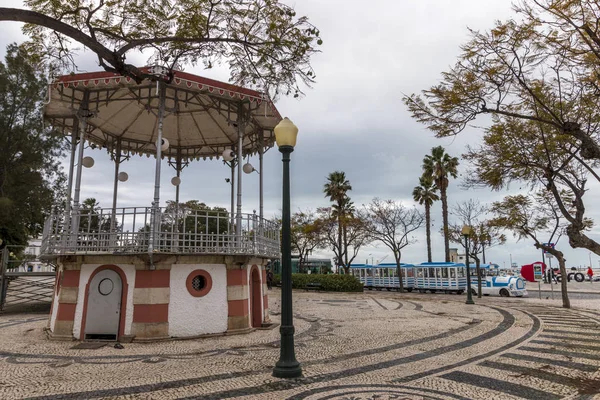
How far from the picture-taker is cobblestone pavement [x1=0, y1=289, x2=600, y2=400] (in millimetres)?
5652

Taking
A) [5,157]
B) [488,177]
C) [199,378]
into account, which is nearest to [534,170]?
[488,177]

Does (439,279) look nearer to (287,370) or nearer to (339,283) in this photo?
(339,283)

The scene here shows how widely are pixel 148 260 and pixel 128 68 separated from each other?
4816 millimetres

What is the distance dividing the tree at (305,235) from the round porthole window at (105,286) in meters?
30.1

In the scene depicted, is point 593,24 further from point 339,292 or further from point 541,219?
point 339,292

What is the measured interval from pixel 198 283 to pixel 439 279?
2526 centimetres

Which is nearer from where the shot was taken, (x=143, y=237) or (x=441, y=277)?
(x=143, y=237)

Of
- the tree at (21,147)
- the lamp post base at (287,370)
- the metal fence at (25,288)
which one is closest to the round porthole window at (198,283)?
the lamp post base at (287,370)

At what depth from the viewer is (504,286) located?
2747 cm

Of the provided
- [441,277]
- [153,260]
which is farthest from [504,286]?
[153,260]

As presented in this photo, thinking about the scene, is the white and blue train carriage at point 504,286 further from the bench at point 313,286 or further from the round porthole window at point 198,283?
the round porthole window at point 198,283

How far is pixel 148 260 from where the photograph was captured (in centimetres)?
960

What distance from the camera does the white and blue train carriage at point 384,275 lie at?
33.4 metres

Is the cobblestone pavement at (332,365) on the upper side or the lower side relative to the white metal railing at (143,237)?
lower
